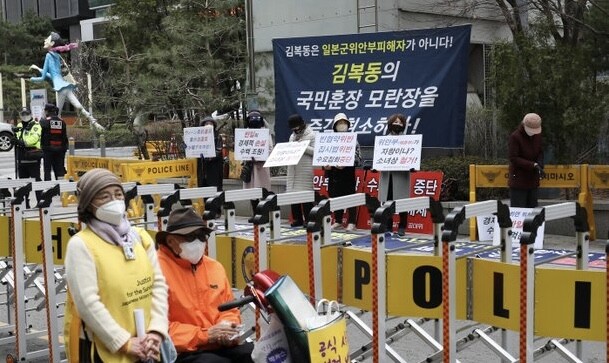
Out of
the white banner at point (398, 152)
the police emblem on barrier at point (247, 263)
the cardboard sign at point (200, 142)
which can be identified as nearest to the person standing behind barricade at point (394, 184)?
the white banner at point (398, 152)

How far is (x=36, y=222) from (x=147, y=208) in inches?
34.5

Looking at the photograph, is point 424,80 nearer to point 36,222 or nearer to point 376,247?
point 36,222

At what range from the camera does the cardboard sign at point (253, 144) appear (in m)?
13.8

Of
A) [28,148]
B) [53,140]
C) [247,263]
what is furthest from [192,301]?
[28,148]

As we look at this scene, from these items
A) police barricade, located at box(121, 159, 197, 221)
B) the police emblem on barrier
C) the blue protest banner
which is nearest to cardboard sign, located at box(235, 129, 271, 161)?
the blue protest banner

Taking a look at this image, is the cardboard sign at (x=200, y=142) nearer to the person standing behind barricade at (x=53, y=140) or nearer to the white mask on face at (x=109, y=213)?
the person standing behind barricade at (x=53, y=140)

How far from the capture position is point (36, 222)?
679 cm

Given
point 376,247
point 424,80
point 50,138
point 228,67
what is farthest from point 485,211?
point 228,67

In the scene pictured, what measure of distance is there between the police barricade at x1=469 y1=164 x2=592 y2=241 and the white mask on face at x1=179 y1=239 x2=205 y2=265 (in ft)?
24.9

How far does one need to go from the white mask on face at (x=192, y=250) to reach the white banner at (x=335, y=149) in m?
7.70

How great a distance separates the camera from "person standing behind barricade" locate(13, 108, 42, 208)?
17.9 metres

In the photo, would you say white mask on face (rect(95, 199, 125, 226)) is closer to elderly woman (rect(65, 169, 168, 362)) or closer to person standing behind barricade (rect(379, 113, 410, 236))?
elderly woman (rect(65, 169, 168, 362))

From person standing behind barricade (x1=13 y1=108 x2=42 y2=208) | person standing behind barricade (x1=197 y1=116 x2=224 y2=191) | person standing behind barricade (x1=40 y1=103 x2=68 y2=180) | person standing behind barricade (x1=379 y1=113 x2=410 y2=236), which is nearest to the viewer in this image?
person standing behind barricade (x1=379 y1=113 x2=410 y2=236)

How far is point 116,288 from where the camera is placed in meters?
4.10
